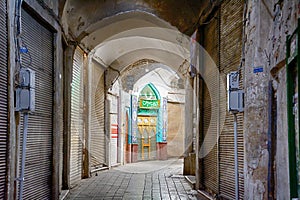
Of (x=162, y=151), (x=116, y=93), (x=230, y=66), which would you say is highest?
(x=116, y=93)

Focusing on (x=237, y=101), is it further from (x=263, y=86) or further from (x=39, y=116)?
(x=39, y=116)

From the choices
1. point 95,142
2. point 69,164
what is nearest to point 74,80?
point 69,164

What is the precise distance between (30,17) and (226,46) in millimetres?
2501

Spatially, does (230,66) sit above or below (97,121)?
above

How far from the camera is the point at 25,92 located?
3.97m

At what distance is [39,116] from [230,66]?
8.23ft

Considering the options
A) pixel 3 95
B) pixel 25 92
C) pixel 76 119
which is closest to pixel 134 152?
pixel 76 119

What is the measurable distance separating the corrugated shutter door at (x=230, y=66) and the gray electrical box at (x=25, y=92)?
2.28 m

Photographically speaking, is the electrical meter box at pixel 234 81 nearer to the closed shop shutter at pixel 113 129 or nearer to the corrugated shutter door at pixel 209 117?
the corrugated shutter door at pixel 209 117

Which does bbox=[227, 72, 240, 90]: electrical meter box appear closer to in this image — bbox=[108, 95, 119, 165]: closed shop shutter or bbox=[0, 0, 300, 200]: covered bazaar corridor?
bbox=[0, 0, 300, 200]: covered bazaar corridor

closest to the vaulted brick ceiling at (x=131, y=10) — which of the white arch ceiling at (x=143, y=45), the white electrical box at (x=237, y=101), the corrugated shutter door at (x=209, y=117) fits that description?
the white arch ceiling at (x=143, y=45)

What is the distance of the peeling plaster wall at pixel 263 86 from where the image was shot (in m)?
2.82

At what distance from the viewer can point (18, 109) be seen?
13.0 ft

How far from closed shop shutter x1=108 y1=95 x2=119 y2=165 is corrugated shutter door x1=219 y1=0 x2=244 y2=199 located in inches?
268
